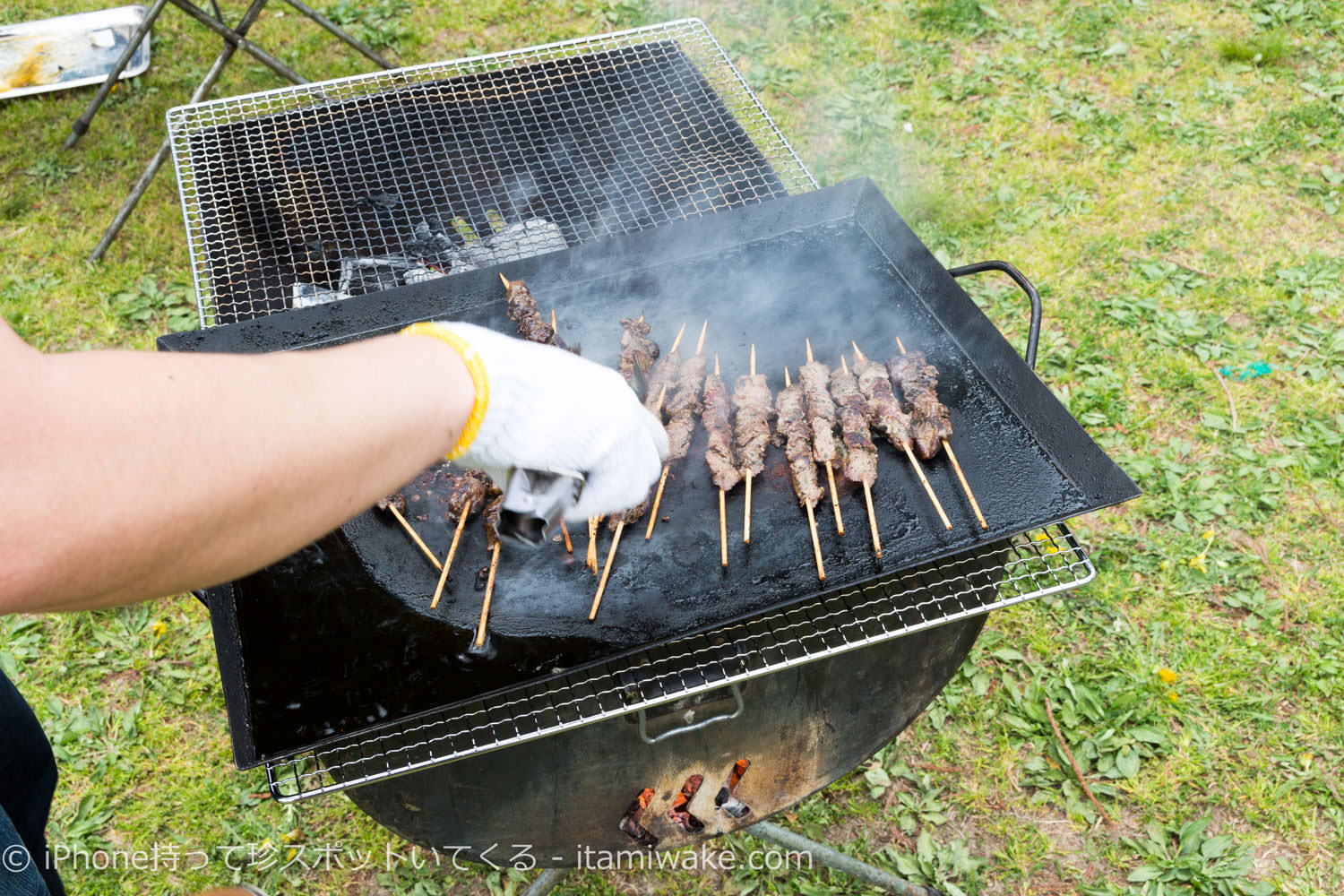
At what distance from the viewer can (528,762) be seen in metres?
2.96

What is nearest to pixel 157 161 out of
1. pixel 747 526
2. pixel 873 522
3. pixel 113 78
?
pixel 113 78

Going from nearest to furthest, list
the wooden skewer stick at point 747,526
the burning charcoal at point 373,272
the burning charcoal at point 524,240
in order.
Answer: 1. the wooden skewer stick at point 747,526
2. the burning charcoal at point 373,272
3. the burning charcoal at point 524,240

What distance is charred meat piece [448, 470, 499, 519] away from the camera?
10.4ft

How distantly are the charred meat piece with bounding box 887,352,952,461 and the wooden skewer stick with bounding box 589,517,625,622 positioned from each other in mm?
1183

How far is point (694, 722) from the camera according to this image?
9.78ft

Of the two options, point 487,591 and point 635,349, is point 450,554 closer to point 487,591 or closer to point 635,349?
point 487,591

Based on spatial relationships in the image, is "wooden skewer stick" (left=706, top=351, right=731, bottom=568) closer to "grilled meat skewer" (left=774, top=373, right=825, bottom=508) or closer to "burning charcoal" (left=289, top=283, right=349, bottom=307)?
"grilled meat skewer" (left=774, top=373, right=825, bottom=508)

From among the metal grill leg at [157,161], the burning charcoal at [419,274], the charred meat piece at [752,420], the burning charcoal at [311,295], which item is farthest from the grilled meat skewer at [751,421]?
the metal grill leg at [157,161]

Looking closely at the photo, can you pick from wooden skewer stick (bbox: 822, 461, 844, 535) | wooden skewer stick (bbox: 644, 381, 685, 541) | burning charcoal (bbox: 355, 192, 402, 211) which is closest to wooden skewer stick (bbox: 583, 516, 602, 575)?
wooden skewer stick (bbox: 644, 381, 685, 541)

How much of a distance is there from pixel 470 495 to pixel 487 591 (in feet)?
1.42

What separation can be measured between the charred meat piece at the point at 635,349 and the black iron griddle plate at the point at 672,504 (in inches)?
3.7

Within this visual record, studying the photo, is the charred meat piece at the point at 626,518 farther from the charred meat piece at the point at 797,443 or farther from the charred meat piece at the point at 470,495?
the charred meat piece at the point at 797,443

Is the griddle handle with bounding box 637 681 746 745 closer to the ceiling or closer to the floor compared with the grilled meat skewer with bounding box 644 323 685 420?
closer to the floor

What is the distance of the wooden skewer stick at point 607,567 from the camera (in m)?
2.88
